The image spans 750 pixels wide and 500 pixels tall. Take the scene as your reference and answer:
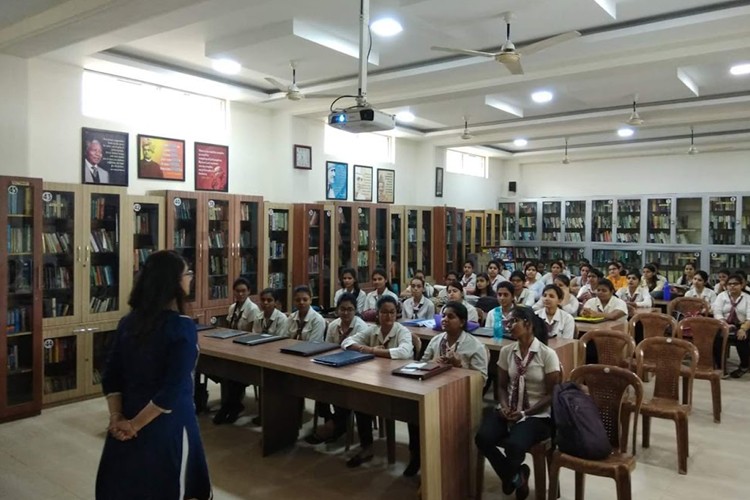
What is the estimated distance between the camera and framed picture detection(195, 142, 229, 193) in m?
6.79

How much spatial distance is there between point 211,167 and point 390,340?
373 cm

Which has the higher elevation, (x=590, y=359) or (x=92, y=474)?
(x=590, y=359)

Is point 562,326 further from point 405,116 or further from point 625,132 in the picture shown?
point 625,132

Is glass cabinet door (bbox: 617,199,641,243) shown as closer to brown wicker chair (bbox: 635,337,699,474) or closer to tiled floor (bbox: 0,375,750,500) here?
tiled floor (bbox: 0,375,750,500)

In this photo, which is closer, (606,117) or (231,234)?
(231,234)

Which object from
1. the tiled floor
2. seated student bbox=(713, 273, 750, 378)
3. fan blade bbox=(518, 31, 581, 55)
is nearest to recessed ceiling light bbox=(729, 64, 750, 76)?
seated student bbox=(713, 273, 750, 378)

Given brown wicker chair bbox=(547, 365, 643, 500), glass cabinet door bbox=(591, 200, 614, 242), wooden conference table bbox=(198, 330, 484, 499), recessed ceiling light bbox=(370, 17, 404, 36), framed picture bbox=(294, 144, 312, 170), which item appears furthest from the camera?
glass cabinet door bbox=(591, 200, 614, 242)

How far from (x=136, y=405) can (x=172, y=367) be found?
23cm

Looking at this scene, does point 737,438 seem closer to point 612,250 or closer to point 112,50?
point 112,50

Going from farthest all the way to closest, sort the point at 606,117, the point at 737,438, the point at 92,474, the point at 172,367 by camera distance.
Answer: the point at 606,117 → the point at 737,438 → the point at 92,474 → the point at 172,367

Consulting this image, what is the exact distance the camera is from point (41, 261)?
5.00 m

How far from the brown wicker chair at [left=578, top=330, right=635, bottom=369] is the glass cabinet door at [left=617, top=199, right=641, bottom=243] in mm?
7420

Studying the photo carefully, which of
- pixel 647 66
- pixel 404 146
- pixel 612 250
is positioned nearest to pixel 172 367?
pixel 647 66

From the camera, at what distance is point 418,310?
20.4 feet
